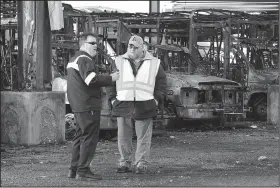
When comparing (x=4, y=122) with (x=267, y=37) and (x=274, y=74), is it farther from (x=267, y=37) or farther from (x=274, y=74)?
(x=267, y=37)

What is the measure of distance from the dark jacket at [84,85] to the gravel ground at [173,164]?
934mm

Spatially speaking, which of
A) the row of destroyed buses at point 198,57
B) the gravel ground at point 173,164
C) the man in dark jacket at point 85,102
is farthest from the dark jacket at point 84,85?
the row of destroyed buses at point 198,57

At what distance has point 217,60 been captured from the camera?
20.8 metres

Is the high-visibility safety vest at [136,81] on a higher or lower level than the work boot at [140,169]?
higher

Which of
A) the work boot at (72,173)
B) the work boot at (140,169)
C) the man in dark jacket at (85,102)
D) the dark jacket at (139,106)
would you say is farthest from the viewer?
the dark jacket at (139,106)

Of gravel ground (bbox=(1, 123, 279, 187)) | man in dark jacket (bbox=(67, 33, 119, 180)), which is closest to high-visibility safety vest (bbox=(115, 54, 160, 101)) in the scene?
man in dark jacket (bbox=(67, 33, 119, 180))

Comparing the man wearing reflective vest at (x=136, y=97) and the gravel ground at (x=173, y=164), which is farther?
the man wearing reflective vest at (x=136, y=97)

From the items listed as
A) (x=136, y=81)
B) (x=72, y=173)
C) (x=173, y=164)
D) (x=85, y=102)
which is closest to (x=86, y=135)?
(x=85, y=102)

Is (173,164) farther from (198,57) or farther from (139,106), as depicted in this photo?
(198,57)

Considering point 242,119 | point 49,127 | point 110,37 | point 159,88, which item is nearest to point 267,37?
point 242,119

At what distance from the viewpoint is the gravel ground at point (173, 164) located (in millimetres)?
8523

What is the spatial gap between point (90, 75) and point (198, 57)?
12.3 metres

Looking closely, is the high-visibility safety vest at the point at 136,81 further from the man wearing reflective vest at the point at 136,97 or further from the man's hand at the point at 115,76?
the man's hand at the point at 115,76

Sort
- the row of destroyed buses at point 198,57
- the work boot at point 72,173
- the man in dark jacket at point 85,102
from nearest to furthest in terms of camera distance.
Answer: the man in dark jacket at point 85,102, the work boot at point 72,173, the row of destroyed buses at point 198,57
